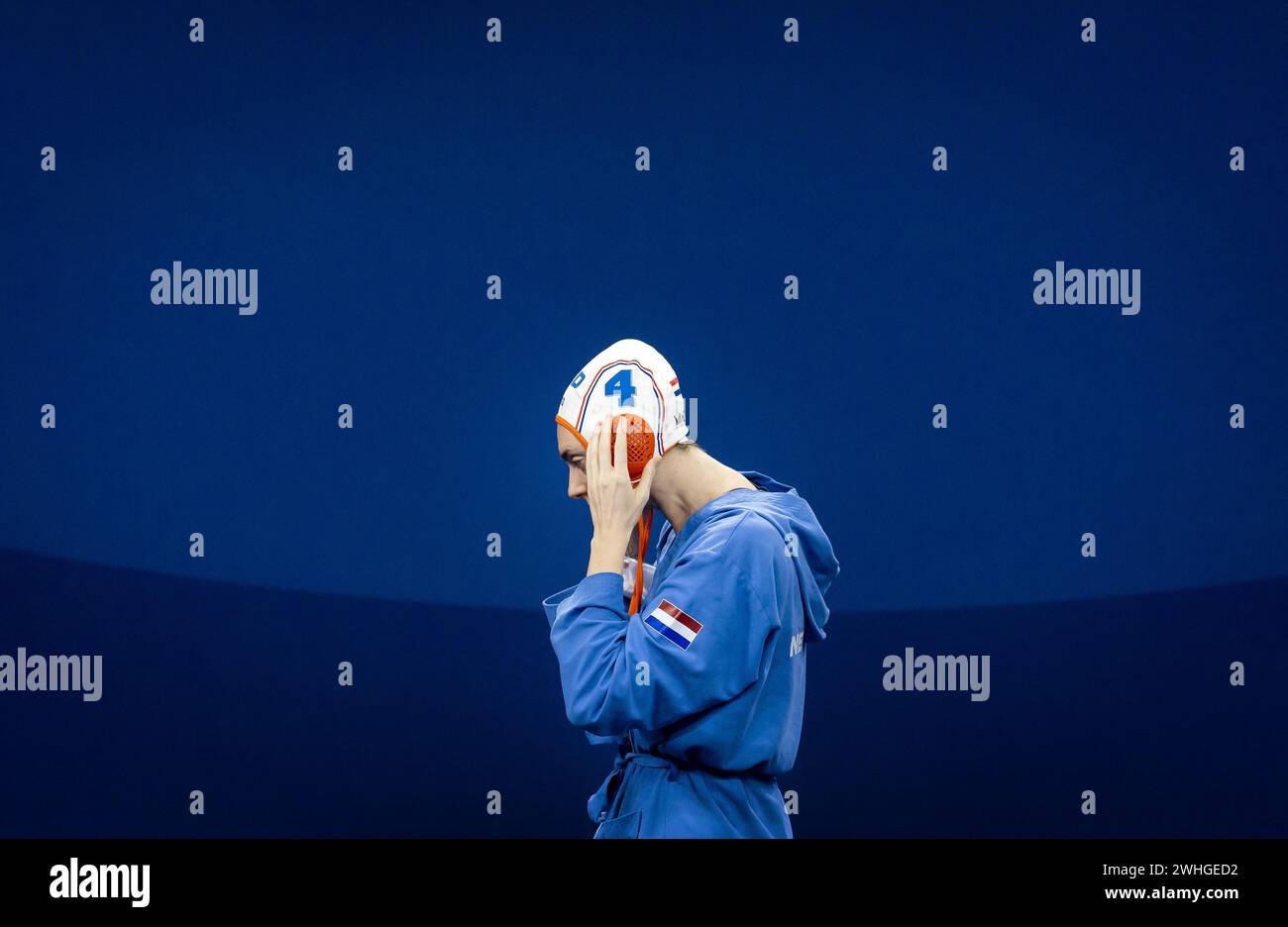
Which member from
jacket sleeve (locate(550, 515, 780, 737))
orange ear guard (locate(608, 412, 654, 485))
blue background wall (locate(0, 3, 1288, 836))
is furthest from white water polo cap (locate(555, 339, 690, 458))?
blue background wall (locate(0, 3, 1288, 836))

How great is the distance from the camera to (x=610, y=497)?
185 cm

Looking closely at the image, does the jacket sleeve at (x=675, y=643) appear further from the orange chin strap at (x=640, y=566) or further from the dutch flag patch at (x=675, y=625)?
the orange chin strap at (x=640, y=566)

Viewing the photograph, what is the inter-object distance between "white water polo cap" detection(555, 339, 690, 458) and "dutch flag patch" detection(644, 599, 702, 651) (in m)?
0.31

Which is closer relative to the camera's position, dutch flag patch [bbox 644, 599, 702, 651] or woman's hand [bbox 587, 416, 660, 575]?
dutch flag patch [bbox 644, 599, 702, 651]

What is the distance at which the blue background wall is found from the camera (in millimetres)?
3643

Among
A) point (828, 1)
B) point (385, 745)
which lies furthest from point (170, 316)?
point (828, 1)

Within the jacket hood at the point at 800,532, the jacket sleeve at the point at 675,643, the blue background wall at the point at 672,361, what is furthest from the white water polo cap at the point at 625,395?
the blue background wall at the point at 672,361

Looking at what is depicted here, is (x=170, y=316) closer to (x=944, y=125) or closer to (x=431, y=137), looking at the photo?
(x=431, y=137)

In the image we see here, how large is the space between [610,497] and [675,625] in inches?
9.9

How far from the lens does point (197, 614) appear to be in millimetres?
3660

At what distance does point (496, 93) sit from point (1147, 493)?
255 centimetres

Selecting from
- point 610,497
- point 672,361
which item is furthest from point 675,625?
point 672,361

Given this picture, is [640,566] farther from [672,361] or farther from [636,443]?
[672,361]

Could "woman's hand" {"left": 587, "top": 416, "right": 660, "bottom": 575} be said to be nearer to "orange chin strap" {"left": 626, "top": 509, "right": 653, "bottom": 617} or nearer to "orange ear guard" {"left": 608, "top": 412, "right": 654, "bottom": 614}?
"orange ear guard" {"left": 608, "top": 412, "right": 654, "bottom": 614}
